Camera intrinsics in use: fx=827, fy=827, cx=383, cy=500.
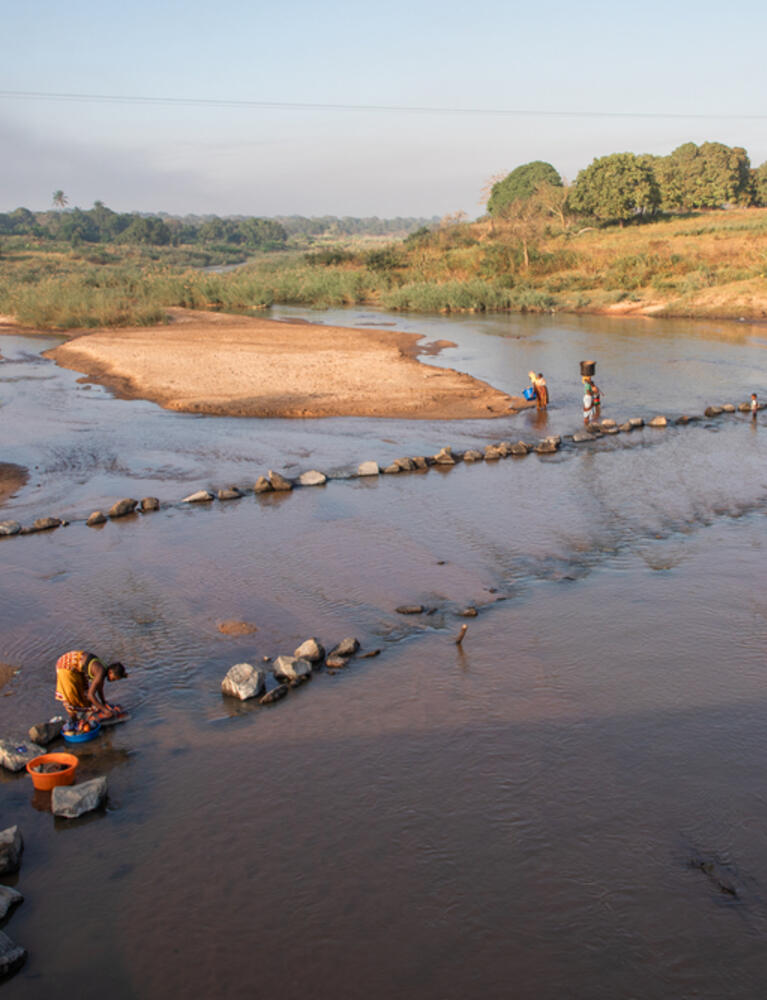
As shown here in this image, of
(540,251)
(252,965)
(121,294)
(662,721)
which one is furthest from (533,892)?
(540,251)

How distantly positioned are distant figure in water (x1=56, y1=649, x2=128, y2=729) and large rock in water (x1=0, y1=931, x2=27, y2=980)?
2.37 metres

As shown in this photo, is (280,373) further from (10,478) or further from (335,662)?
(335,662)

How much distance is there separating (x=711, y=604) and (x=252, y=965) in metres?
6.98

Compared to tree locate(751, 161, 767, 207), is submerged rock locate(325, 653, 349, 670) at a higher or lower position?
lower

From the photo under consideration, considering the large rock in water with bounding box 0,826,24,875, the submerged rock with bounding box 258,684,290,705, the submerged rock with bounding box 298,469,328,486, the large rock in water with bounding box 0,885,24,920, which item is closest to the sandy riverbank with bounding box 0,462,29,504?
the submerged rock with bounding box 298,469,328,486

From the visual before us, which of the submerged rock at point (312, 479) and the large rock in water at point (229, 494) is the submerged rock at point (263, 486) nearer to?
the large rock in water at point (229, 494)

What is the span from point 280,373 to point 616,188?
4553 cm

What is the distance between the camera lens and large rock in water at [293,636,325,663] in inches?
343

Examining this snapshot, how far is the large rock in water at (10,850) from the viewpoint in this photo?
19.1 feet

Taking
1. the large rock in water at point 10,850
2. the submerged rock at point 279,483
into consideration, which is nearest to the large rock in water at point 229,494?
the submerged rock at point 279,483

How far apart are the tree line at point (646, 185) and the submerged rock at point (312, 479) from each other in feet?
177

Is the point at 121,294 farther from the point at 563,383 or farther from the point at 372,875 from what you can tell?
the point at 372,875

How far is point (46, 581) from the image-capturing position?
11.0 meters

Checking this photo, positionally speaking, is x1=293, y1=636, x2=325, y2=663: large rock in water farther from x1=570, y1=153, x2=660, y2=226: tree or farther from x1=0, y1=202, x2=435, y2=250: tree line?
x1=0, y1=202, x2=435, y2=250: tree line
